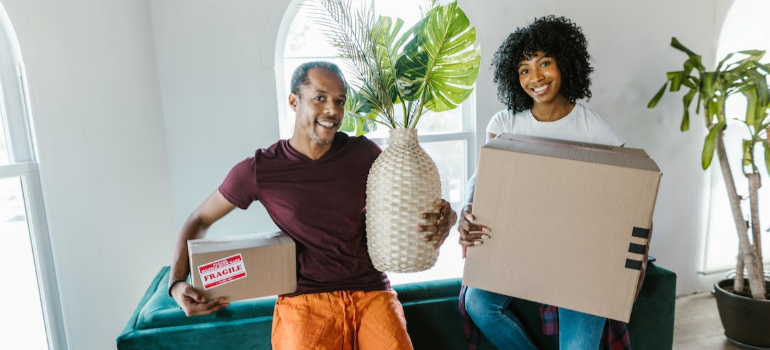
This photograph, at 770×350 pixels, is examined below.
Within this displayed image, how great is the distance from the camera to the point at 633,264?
1.03 metres

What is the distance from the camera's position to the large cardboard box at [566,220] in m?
1.02

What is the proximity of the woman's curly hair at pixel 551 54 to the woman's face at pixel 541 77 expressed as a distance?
2 cm

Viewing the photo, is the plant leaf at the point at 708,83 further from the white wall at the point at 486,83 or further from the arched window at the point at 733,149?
the arched window at the point at 733,149

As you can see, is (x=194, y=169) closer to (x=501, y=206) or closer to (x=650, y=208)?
(x=501, y=206)

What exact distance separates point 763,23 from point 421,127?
2.20 meters

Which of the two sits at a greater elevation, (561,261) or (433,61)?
(433,61)

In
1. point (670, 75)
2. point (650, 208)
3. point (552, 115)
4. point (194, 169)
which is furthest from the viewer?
point (670, 75)

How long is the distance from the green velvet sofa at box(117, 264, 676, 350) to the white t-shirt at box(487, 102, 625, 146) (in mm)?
544

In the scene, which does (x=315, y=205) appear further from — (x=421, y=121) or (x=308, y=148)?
(x=421, y=121)

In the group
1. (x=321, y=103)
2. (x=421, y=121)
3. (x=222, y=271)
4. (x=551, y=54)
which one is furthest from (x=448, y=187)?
(x=222, y=271)

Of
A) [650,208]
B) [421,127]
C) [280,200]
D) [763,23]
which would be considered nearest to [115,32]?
[280,200]

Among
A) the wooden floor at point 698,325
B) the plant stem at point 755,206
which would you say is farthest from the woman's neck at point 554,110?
the wooden floor at point 698,325

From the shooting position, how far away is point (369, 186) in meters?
1.23

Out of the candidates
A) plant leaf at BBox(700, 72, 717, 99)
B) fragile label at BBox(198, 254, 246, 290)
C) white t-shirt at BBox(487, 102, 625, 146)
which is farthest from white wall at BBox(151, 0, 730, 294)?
fragile label at BBox(198, 254, 246, 290)
